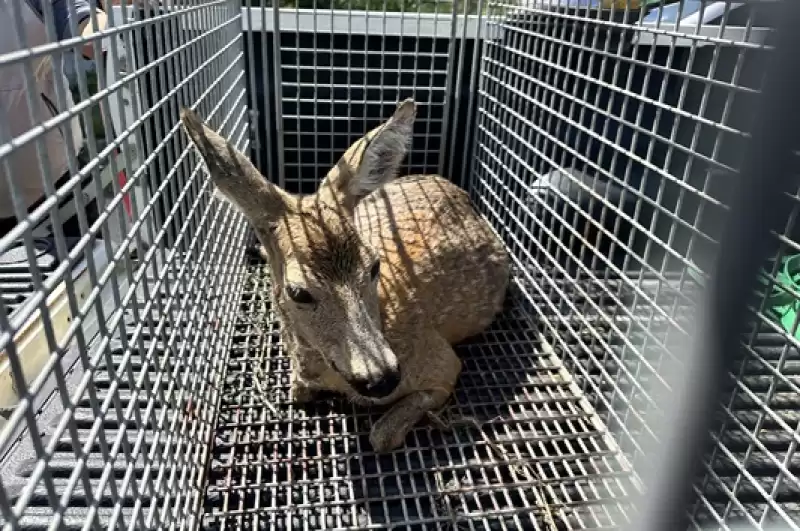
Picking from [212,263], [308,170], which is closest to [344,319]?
[212,263]

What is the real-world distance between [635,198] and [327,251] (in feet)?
4.24

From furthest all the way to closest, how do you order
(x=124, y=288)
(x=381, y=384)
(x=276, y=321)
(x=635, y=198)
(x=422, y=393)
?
(x=276, y=321) < (x=422, y=393) < (x=635, y=198) < (x=124, y=288) < (x=381, y=384)

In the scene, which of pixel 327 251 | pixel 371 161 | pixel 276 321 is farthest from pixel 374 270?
pixel 276 321

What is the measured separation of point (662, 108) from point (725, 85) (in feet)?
1.19

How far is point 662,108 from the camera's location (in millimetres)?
2262

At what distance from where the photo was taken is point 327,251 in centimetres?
252

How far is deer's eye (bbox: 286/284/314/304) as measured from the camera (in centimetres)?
249

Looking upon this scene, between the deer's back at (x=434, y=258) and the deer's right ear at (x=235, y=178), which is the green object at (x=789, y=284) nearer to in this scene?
the deer's back at (x=434, y=258)

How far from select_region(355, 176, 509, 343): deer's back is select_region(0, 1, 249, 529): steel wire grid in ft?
2.85

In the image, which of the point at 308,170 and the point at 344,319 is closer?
the point at 344,319

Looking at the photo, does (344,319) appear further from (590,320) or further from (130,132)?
(590,320)

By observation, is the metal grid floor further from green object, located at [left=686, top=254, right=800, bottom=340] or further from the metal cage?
green object, located at [left=686, top=254, right=800, bottom=340]

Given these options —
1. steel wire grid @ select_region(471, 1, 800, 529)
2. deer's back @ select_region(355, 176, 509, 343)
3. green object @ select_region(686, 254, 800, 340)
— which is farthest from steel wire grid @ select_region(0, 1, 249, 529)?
green object @ select_region(686, 254, 800, 340)

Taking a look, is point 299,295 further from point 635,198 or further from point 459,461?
point 635,198
